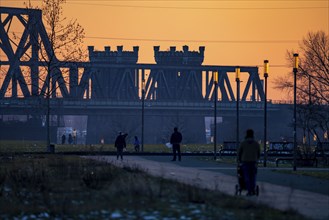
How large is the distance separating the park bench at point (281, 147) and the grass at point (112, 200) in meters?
29.8

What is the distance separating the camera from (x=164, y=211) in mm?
23203

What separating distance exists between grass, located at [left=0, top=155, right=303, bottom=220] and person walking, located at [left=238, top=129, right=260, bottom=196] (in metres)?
0.80

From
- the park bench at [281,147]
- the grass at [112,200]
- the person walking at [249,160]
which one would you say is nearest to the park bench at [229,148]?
the park bench at [281,147]

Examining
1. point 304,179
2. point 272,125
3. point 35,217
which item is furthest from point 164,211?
point 272,125

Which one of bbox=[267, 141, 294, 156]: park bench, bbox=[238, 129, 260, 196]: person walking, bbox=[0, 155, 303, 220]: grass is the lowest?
bbox=[0, 155, 303, 220]: grass

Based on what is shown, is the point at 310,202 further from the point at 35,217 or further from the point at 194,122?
the point at 194,122

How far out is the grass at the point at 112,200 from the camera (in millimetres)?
22750

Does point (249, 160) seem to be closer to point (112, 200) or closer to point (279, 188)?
point (279, 188)

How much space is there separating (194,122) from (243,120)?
8.62m

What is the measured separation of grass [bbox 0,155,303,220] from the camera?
22.8 meters

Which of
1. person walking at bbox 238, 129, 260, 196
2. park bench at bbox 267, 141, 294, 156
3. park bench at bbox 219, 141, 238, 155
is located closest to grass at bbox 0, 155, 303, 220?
person walking at bbox 238, 129, 260, 196

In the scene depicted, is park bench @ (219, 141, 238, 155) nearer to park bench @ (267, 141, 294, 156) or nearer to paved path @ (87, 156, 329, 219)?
park bench @ (267, 141, 294, 156)

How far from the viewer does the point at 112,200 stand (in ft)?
83.7

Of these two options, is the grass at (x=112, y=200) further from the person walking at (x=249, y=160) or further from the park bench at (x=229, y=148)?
the park bench at (x=229, y=148)
